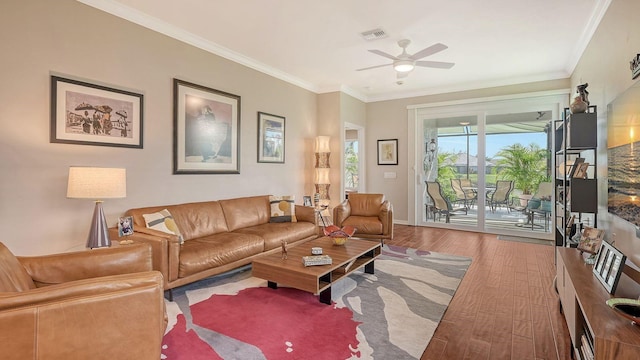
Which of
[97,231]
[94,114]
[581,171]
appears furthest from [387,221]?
[94,114]

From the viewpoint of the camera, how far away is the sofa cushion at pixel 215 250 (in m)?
2.95

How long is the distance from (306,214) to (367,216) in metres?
1.09

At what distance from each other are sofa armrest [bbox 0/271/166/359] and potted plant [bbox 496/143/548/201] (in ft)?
20.6

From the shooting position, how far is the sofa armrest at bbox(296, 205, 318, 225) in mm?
4637

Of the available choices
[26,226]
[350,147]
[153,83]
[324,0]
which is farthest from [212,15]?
[350,147]

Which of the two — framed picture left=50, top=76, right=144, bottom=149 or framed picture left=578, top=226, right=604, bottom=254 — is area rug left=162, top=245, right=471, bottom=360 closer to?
framed picture left=578, top=226, right=604, bottom=254

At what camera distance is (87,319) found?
1292mm

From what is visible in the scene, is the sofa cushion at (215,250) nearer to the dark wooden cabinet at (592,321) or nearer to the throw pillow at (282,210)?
the throw pillow at (282,210)

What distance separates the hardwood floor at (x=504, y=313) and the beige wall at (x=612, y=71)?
0.80 m

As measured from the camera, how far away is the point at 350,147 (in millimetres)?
8352

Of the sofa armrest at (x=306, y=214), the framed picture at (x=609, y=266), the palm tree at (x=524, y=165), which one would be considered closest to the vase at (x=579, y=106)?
the framed picture at (x=609, y=266)

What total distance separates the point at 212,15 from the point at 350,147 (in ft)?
17.7

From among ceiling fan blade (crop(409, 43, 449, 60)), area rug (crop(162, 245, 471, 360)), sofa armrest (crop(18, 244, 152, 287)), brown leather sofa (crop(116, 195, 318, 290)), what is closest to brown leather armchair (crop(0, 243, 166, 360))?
sofa armrest (crop(18, 244, 152, 287))

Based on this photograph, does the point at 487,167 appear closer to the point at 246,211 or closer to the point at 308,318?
the point at 246,211
